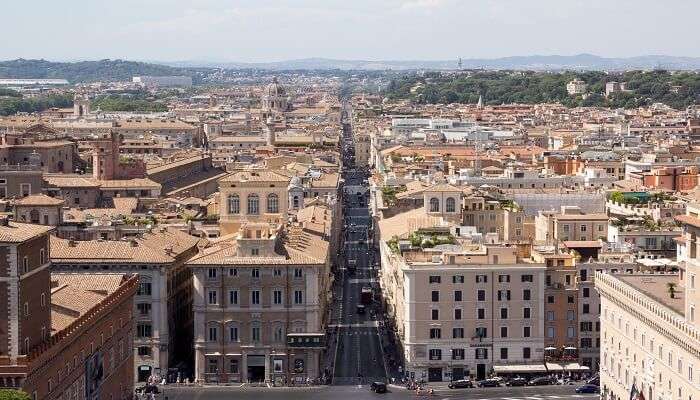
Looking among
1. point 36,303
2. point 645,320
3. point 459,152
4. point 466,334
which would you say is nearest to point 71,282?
point 36,303

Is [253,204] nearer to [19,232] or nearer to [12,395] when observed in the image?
[19,232]

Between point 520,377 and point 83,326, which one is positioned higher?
point 83,326

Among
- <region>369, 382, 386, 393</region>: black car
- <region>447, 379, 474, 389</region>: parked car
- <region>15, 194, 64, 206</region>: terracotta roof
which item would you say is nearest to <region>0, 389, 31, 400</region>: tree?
<region>369, 382, 386, 393</region>: black car

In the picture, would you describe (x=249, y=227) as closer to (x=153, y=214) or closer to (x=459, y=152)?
(x=153, y=214)

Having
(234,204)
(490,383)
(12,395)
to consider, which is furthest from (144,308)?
(12,395)

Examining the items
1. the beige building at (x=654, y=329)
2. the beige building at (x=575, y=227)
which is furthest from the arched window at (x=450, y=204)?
the beige building at (x=654, y=329)

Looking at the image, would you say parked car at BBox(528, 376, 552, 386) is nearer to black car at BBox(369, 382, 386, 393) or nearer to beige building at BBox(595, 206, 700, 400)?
beige building at BBox(595, 206, 700, 400)
